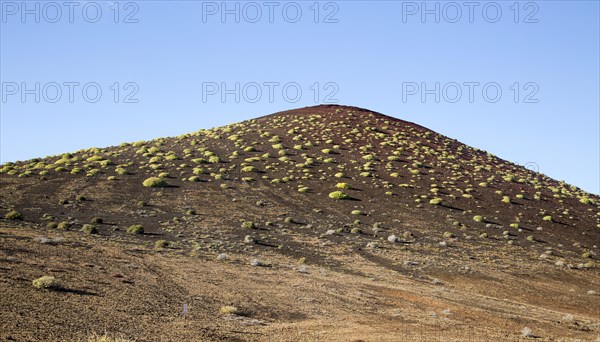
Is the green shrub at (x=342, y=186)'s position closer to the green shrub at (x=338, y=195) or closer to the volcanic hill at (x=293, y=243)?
the volcanic hill at (x=293, y=243)

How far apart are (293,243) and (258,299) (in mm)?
15886

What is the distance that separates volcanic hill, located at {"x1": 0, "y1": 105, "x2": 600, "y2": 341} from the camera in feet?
61.4

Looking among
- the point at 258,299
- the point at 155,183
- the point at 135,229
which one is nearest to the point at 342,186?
the point at 155,183

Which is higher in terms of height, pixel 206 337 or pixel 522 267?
pixel 206 337

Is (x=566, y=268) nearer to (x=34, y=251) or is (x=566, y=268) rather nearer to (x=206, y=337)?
(x=206, y=337)

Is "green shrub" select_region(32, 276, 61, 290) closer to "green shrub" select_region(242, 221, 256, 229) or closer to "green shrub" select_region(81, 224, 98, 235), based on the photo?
"green shrub" select_region(81, 224, 98, 235)

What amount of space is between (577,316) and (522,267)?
37.1 ft

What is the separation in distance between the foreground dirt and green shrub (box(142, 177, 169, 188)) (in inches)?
797

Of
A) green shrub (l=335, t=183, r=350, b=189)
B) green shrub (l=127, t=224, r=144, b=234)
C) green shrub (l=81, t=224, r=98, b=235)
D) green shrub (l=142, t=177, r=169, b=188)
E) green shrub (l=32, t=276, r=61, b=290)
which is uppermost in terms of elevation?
green shrub (l=32, t=276, r=61, b=290)

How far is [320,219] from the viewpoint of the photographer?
151 feet

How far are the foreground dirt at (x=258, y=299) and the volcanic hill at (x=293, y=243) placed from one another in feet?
0.39

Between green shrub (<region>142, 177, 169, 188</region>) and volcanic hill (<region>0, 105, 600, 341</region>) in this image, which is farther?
green shrub (<region>142, 177, 169, 188</region>)

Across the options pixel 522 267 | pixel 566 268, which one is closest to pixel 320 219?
pixel 522 267

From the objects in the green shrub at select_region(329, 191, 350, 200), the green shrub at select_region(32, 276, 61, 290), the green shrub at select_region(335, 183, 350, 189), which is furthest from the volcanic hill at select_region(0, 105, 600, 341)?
the green shrub at select_region(329, 191, 350, 200)
